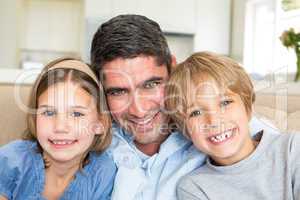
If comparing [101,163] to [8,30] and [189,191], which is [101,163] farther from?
[8,30]

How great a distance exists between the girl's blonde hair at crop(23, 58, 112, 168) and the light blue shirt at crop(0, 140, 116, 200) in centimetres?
4

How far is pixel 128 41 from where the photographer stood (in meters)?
1.15

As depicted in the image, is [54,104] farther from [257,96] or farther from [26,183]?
[257,96]

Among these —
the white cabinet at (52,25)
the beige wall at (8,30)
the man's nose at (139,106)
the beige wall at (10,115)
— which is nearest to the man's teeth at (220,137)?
the man's nose at (139,106)

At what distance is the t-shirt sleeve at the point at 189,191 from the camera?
3.54 ft

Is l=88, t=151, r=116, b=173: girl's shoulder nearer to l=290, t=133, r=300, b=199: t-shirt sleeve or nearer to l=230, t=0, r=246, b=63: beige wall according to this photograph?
l=290, t=133, r=300, b=199: t-shirt sleeve

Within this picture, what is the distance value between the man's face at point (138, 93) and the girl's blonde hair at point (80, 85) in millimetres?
35

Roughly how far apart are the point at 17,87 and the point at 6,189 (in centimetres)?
Answer: 36

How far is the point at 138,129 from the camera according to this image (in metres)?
1.19

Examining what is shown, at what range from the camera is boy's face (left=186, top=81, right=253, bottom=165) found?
107 cm

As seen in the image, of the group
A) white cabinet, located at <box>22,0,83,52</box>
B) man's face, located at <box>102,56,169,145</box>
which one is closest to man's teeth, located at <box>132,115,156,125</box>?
man's face, located at <box>102,56,169,145</box>

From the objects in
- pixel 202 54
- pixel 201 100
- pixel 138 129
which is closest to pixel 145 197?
pixel 138 129

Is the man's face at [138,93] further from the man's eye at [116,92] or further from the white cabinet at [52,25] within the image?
the white cabinet at [52,25]

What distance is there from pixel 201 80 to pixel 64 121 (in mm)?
409
